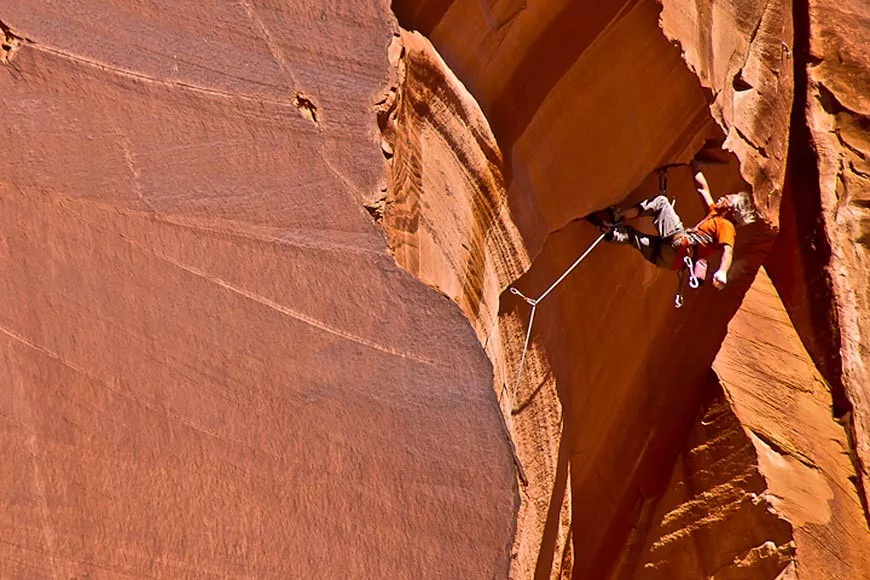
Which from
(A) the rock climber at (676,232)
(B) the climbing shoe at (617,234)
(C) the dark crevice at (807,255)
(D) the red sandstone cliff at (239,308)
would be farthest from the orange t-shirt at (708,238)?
(C) the dark crevice at (807,255)

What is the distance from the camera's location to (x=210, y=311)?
10.2 feet

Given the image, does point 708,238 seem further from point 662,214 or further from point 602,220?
point 602,220

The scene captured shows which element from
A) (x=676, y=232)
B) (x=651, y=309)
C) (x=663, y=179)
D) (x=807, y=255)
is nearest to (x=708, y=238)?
(x=676, y=232)

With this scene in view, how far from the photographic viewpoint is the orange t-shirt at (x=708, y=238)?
3.91m

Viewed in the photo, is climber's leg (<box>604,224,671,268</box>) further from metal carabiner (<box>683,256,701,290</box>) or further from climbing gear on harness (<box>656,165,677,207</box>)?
climbing gear on harness (<box>656,165,677,207</box>)

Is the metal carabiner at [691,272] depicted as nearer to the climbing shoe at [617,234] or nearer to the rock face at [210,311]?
the climbing shoe at [617,234]

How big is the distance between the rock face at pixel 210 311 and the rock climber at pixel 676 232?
1024 millimetres

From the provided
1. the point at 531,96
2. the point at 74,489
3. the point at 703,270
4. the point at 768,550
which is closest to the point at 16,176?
the point at 74,489

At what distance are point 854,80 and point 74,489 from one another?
11.0ft

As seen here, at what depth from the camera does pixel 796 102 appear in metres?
5.13

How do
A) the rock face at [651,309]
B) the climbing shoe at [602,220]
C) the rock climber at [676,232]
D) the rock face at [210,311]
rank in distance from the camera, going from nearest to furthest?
the rock face at [210,311] → the rock face at [651,309] → the rock climber at [676,232] → the climbing shoe at [602,220]

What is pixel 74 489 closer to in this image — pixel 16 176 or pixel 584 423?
pixel 16 176

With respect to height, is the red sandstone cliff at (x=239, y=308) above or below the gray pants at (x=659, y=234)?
below

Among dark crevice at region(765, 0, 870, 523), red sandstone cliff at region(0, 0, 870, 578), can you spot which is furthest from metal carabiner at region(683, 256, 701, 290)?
dark crevice at region(765, 0, 870, 523)
